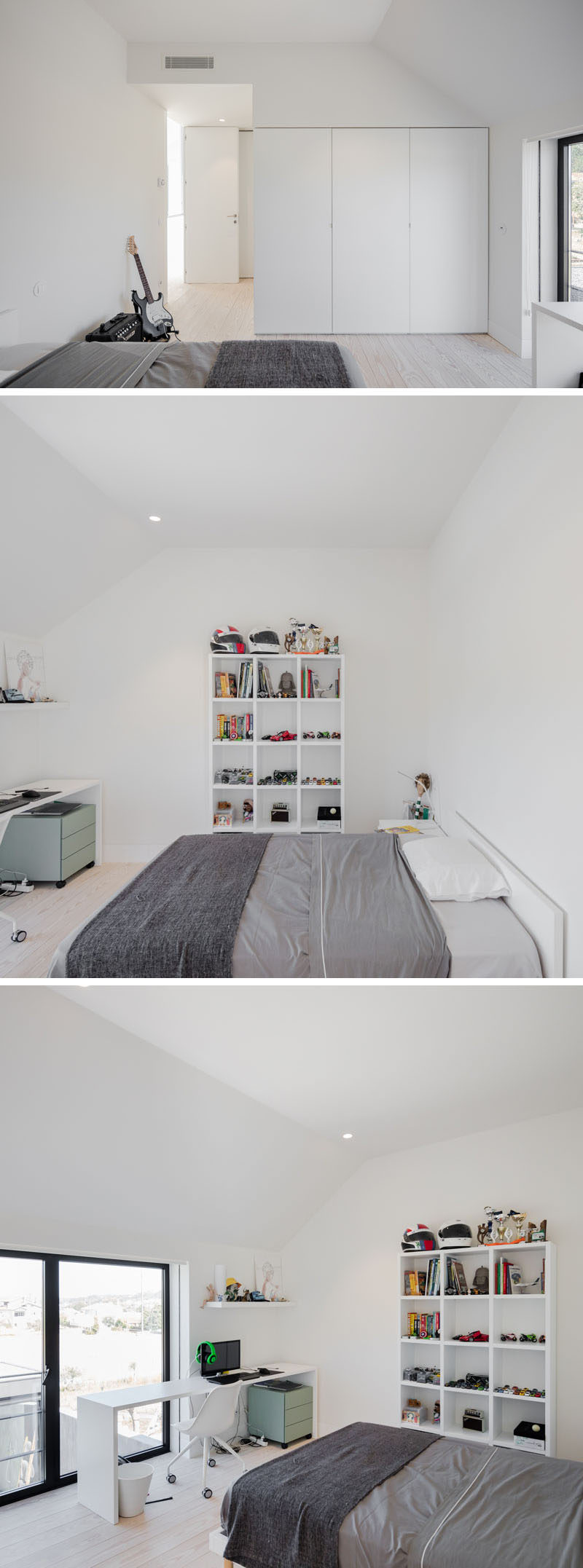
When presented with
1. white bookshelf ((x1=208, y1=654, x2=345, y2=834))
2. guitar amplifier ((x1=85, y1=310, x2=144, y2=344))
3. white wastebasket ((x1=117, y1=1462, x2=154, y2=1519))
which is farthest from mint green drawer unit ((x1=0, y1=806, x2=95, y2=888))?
white wastebasket ((x1=117, y1=1462, x2=154, y2=1519))

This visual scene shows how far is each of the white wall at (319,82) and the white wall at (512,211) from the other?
234 millimetres

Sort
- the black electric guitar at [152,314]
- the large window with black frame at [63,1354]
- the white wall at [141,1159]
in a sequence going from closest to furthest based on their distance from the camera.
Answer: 1. the black electric guitar at [152,314]
2. the white wall at [141,1159]
3. the large window with black frame at [63,1354]

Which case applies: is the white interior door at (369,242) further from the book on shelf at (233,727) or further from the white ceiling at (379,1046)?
the white ceiling at (379,1046)

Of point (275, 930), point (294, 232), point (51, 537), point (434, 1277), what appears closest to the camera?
point (51, 537)

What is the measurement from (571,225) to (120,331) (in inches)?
50.5

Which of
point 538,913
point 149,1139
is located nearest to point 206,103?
point 538,913

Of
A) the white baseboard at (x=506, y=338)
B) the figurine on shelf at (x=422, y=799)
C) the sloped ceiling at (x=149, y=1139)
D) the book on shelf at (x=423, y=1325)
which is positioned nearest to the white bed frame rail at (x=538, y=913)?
the figurine on shelf at (x=422, y=799)

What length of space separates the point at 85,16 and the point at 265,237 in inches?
31.6

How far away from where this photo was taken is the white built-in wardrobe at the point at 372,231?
294 cm

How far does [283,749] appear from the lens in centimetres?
A: 186

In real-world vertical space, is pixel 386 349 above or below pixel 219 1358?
above

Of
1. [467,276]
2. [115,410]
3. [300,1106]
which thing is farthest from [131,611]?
[300,1106]

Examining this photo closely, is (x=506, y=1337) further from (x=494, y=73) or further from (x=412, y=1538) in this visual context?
(x=494, y=73)

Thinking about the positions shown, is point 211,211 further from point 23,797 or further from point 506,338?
point 23,797
